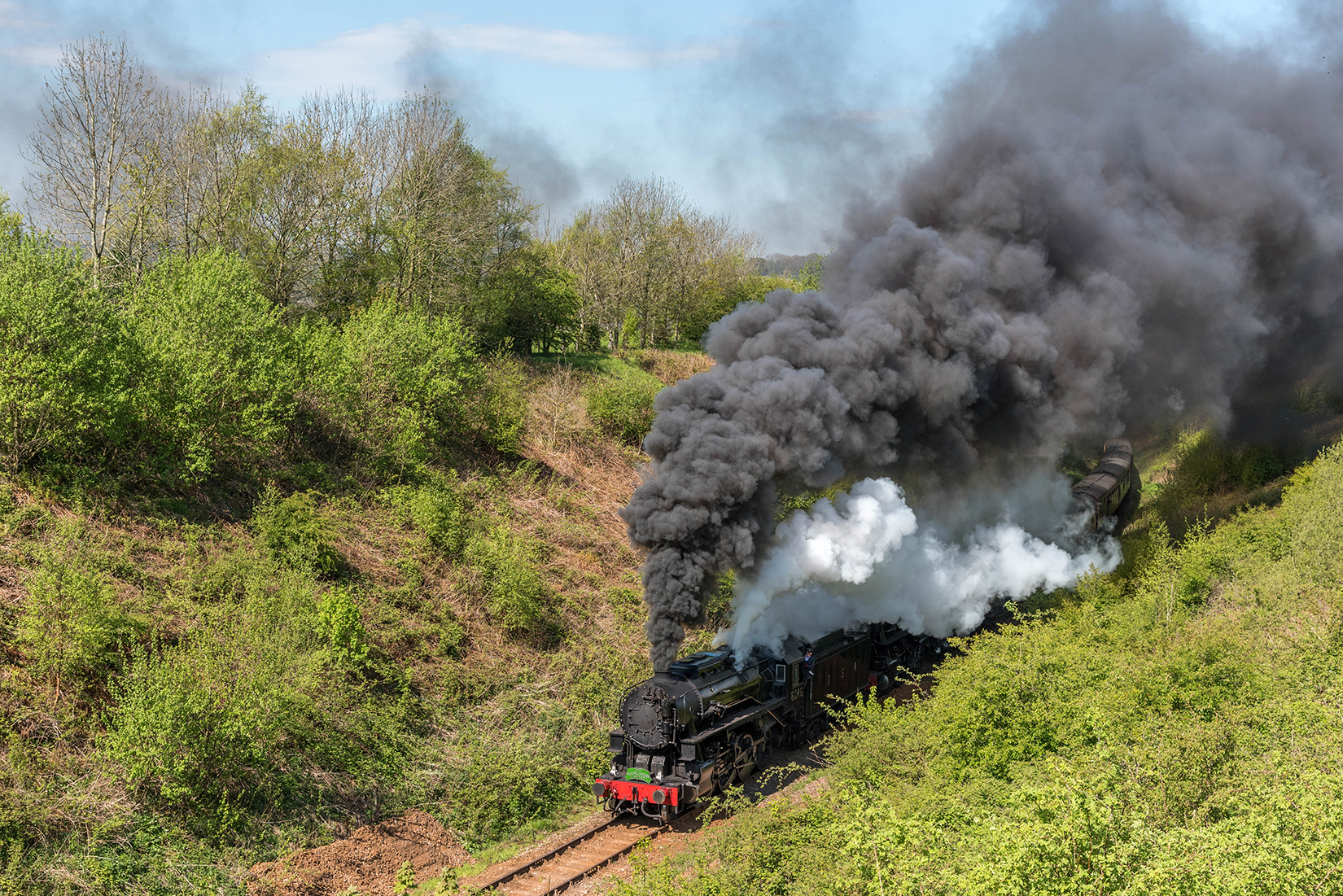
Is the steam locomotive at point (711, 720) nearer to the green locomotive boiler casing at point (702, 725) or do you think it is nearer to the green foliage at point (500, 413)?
the green locomotive boiler casing at point (702, 725)

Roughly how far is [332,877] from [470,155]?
2369 centimetres

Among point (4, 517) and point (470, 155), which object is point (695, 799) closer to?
point (4, 517)

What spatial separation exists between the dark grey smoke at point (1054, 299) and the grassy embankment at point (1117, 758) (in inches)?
164

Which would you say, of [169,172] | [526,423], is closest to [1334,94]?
[526,423]

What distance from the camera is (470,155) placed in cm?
2989

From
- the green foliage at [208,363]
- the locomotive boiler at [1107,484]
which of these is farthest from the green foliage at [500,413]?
the locomotive boiler at [1107,484]

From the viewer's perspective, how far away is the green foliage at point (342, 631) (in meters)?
16.5

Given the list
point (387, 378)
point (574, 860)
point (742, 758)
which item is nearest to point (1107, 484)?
point (742, 758)

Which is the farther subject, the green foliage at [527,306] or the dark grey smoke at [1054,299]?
the green foliage at [527,306]

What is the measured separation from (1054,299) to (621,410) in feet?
48.8

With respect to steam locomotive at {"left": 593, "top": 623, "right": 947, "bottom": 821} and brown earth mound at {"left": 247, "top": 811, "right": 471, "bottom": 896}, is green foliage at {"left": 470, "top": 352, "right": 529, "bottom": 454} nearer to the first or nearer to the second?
steam locomotive at {"left": 593, "top": 623, "right": 947, "bottom": 821}

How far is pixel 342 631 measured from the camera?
1669 cm

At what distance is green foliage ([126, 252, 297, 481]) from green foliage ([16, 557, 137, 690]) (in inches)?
187

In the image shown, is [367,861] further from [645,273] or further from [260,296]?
[645,273]
